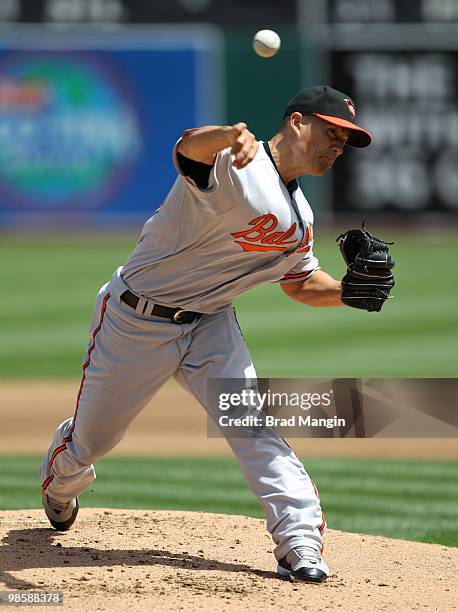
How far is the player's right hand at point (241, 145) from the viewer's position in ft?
11.5

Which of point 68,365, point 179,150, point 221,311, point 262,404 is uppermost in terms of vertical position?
point 179,150

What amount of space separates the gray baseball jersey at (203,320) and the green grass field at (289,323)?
206 inches

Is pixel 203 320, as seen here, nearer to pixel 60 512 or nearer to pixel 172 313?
pixel 172 313

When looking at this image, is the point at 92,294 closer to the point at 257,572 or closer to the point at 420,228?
the point at 420,228

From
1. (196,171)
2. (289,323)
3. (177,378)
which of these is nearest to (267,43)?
(196,171)

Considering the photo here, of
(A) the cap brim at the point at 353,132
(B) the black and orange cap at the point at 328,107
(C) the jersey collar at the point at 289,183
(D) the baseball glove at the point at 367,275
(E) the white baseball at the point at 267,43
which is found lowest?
(D) the baseball glove at the point at 367,275

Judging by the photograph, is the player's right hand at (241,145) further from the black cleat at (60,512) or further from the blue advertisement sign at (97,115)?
the blue advertisement sign at (97,115)

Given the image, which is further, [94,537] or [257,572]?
[94,537]

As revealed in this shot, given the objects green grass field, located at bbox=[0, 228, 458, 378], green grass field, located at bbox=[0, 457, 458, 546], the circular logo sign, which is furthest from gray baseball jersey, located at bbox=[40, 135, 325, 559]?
the circular logo sign

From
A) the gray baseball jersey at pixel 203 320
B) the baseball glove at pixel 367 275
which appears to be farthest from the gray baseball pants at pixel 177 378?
the baseball glove at pixel 367 275

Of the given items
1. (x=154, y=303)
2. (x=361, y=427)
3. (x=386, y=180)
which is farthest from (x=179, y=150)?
(x=386, y=180)

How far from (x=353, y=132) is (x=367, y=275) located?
0.61 metres

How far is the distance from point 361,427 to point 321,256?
1064 cm

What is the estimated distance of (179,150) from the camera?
12.5 ft
